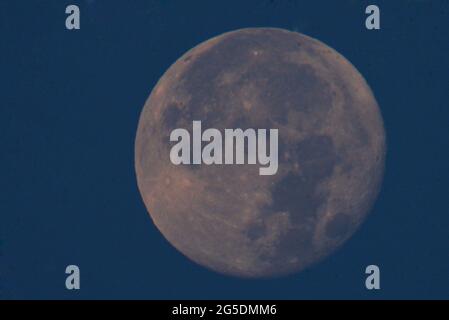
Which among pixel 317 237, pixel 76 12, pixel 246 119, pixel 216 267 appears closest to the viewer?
pixel 246 119

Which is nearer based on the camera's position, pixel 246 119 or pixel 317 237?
pixel 246 119

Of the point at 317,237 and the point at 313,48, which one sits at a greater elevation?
the point at 313,48

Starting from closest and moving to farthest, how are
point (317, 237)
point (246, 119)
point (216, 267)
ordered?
point (246, 119) → point (317, 237) → point (216, 267)

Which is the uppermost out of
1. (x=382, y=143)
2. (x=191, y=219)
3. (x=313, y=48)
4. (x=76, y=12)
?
(x=76, y=12)

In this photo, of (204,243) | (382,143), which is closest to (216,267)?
(204,243)

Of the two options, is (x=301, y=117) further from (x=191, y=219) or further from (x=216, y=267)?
(x=216, y=267)

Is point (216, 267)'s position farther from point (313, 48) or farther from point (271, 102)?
point (313, 48)
